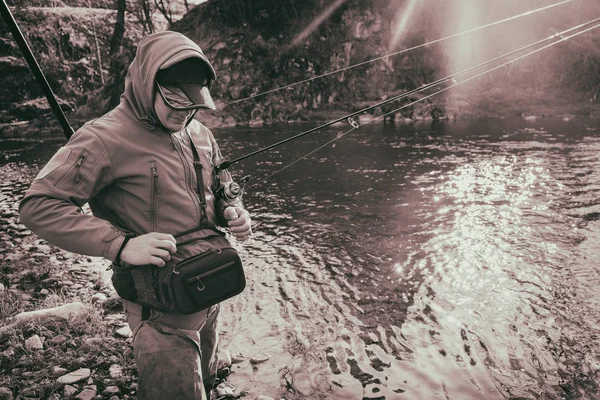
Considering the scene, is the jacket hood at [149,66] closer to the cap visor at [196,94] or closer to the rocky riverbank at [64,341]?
the cap visor at [196,94]

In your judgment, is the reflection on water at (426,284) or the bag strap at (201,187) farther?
the reflection on water at (426,284)

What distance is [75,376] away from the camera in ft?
11.7

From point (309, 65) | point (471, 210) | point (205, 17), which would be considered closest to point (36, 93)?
point (205, 17)

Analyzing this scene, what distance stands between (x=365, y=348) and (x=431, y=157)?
10.8 meters

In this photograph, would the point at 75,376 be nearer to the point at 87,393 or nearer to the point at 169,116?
the point at 87,393

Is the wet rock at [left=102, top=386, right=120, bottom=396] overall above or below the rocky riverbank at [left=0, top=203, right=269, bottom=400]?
below

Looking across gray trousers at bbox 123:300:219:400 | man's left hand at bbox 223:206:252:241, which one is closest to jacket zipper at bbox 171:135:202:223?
man's left hand at bbox 223:206:252:241

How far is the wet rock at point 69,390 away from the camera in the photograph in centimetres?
334

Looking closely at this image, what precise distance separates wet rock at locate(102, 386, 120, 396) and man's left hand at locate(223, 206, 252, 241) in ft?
6.80

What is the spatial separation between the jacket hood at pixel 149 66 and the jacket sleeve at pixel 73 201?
A: 0.32 meters

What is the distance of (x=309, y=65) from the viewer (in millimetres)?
29641

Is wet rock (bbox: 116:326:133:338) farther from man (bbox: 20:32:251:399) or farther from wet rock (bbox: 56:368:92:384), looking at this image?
man (bbox: 20:32:251:399)

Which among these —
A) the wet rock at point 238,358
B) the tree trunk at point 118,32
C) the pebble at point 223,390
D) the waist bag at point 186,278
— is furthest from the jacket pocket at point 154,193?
the tree trunk at point 118,32

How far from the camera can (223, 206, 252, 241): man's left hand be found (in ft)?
8.46
